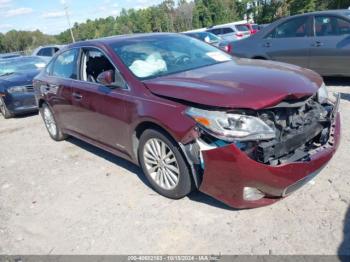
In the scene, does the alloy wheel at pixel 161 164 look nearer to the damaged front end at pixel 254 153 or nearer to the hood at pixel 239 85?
the damaged front end at pixel 254 153

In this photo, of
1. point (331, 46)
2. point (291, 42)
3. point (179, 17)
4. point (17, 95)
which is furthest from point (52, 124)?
point (179, 17)

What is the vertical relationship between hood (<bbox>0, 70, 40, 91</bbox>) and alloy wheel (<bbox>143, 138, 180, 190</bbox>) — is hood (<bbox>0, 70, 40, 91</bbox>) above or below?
above

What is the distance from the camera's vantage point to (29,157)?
20.2 ft

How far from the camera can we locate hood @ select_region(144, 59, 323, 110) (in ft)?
10.4

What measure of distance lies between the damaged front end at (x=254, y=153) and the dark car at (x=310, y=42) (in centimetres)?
441

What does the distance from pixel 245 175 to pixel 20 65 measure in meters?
9.74

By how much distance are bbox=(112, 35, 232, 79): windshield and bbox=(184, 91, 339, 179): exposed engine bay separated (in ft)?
3.93

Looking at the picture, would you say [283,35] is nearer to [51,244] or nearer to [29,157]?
[29,157]

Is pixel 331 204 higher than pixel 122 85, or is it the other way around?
pixel 122 85

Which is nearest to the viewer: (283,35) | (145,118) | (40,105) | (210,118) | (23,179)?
(210,118)

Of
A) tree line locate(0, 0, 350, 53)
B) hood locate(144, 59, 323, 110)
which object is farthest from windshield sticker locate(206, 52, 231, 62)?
tree line locate(0, 0, 350, 53)

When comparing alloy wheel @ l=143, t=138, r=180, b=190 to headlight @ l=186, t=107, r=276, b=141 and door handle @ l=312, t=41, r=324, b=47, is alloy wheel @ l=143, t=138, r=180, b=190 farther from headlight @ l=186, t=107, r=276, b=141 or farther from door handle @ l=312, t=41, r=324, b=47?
door handle @ l=312, t=41, r=324, b=47

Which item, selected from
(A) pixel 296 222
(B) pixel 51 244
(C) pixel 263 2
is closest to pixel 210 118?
(A) pixel 296 222

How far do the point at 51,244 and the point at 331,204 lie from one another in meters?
2.65
